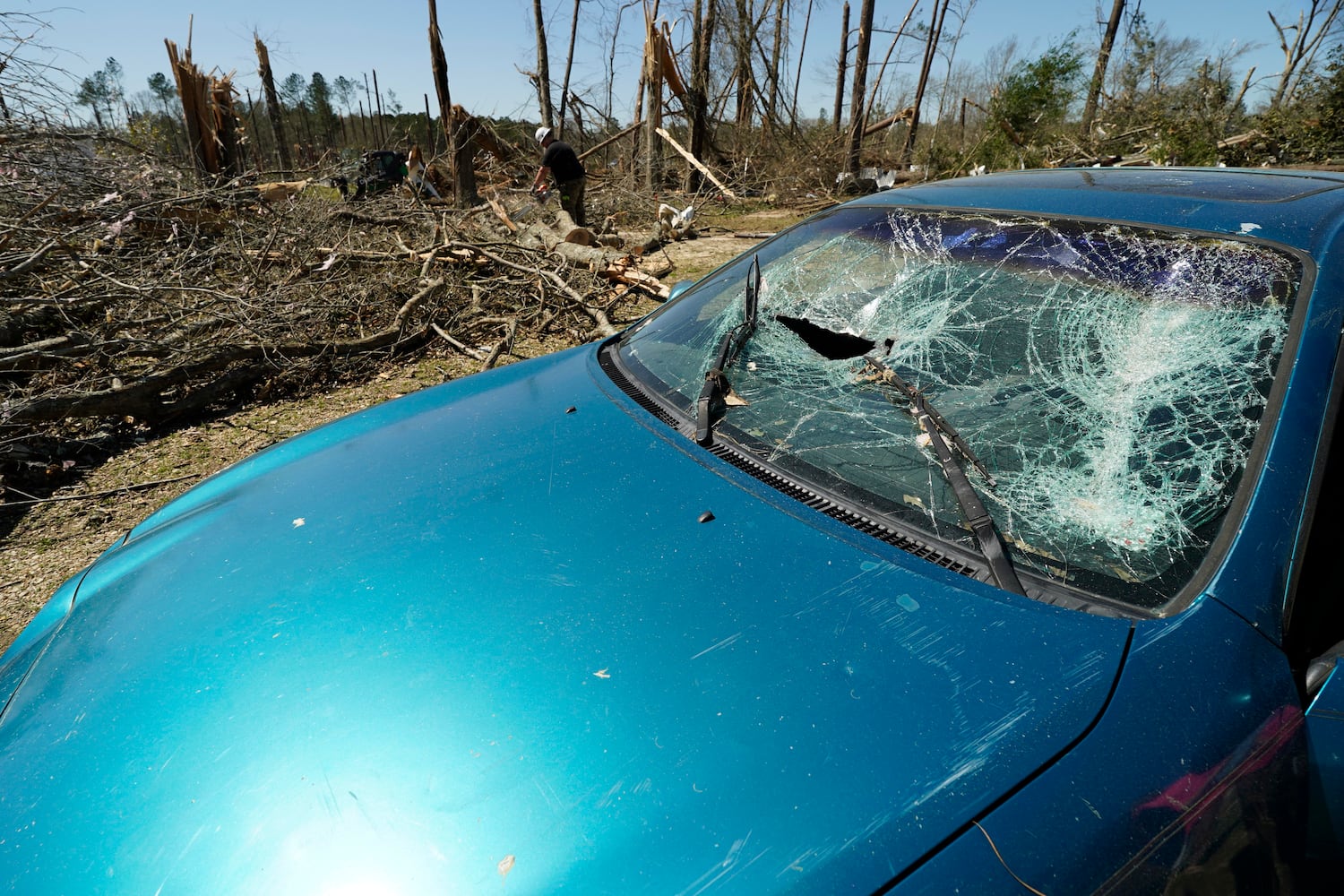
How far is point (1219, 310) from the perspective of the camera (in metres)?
1.47

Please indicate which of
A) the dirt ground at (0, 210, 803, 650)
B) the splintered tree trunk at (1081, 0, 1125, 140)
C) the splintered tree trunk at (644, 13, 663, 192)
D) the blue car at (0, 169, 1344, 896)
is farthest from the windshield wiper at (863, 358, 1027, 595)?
the splintered tree trunk at (1081, 0, 1125, 140)

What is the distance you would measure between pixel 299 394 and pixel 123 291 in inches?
44.2

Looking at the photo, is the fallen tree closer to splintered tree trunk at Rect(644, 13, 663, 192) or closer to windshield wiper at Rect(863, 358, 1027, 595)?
windshield wiper at Rect(863, 358, 1027, 595)

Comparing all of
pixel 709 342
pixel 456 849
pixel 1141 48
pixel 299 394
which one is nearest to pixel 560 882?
pixel 456 849

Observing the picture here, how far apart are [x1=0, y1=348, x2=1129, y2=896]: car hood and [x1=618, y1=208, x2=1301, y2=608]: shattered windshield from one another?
0.19 meters

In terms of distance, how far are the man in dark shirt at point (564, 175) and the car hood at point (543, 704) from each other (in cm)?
833

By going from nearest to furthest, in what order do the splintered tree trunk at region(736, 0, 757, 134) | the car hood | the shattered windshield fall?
the car hood < the shattered windshield < the splintered tree trunk at region(736, 0, 757, 134)

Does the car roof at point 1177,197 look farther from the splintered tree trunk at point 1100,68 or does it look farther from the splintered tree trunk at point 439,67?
the splintered tree trunk at point 1100,68

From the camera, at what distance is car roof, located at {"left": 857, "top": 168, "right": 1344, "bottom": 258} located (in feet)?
5.23

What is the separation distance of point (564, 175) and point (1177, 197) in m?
8.42

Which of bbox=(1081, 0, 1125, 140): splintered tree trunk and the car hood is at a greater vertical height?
bbox=(1081, 0, 1125, 140): splintered tree trunk

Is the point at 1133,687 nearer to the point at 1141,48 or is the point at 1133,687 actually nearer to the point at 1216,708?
the point at 1216,708

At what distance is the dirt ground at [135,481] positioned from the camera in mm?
3082

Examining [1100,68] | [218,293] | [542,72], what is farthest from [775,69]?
[218,293]
